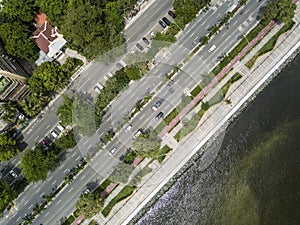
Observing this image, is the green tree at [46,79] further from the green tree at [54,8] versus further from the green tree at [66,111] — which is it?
the green tree at [54,8]

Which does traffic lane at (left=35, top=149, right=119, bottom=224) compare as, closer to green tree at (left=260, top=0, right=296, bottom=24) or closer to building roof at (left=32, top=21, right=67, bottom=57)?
building roof at (left=32, top=21, right=67, bottom=57)

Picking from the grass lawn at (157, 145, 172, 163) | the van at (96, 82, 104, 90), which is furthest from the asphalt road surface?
the van at (96, 82, 104, 90)

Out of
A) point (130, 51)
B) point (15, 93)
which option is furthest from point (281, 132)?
point (15, 93)

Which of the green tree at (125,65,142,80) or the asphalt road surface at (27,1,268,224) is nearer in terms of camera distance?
the green tree at (125,65,142,80)

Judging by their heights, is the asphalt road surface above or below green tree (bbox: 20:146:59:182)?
below

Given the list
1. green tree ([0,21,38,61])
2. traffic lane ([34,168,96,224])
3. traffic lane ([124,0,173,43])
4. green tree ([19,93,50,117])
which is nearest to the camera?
green tree ([0,21,38,61])

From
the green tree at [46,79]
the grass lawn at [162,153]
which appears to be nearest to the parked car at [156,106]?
the grass lawn at [162,153]

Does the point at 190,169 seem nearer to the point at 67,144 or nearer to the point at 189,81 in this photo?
the point at 189,81
